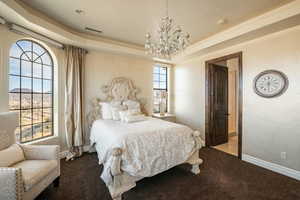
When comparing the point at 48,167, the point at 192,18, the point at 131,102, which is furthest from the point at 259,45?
the point at 48,167

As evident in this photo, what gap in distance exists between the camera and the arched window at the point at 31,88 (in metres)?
2.48

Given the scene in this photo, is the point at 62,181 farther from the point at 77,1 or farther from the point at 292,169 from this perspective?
the point at 292,169

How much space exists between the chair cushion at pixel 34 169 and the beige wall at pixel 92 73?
1100 mm

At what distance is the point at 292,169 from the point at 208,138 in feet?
5.56

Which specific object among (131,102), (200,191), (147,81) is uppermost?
(147,81)

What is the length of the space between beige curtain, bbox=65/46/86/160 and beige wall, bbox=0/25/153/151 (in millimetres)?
173

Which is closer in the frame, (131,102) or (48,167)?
(48,167)

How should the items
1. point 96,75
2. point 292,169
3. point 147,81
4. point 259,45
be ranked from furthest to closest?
1. point 147,81
2. point 96,75
3. point 259,45
4. point 292,169

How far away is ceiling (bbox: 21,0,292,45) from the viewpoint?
212 cm

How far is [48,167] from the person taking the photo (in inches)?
70.5

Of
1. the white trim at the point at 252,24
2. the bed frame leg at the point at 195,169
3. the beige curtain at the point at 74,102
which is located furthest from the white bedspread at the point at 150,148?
the white trim at the point at 252,24

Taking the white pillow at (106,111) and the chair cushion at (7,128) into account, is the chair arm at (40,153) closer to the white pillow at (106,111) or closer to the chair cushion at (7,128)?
the chair cushion at (7,128)

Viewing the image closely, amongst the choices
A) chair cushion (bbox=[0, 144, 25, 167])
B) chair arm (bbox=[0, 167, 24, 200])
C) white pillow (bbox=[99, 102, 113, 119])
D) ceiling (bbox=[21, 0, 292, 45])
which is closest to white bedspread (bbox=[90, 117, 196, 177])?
chair arm (bbox=[0, 167, 24, 200])

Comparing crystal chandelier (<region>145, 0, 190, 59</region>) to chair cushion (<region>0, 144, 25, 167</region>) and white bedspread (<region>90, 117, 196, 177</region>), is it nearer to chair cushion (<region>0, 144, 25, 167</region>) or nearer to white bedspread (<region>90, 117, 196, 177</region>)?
white bedspread (<region>90, 117, 196, 177</region>)
